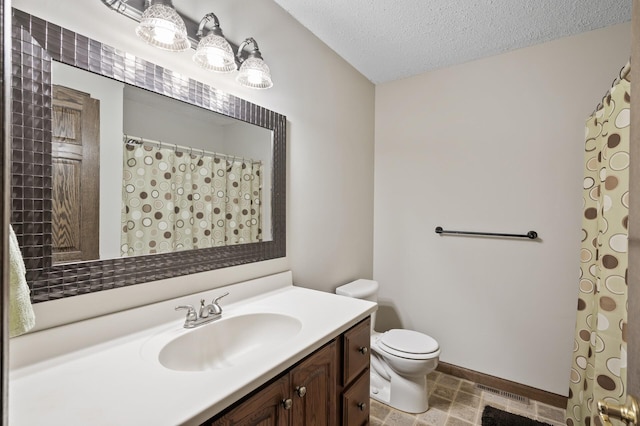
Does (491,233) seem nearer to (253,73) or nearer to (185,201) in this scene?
(253,73)

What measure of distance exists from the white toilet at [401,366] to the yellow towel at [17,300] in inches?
63.3

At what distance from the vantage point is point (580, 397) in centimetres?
147

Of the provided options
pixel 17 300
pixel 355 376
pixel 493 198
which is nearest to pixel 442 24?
pixel 493 198

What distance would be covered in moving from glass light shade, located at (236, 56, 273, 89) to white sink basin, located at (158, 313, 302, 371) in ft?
3.43

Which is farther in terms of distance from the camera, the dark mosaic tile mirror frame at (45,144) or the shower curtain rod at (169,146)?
the shower curtain rod at (169,146)

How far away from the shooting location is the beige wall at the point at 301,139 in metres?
0.99

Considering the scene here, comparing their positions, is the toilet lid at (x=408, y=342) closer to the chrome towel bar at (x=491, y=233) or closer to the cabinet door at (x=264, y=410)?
the chrome towel bar at (x=491, y=233)

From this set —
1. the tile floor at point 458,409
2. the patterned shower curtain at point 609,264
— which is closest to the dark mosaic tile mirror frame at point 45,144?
the tile floor at point 458,409

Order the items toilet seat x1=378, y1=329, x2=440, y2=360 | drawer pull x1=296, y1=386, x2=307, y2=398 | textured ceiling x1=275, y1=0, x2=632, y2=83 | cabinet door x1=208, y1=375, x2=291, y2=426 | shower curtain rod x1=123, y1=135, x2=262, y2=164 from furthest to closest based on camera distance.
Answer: toilet seat x1=378, y1=329, x2=440, y2=360, textured ceiling x1=275, y1=0, x2=632, y2=83, shower curtain rod x1=123, y1=135, x2=262, y2=164, drawer pull x1=296, y1=386, x2=307, y2=398, cabinet door x1=208, y1=375, x2=291, y2=426

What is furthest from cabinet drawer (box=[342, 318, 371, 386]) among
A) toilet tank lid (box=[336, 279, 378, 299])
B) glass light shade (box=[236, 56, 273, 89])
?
glass light shade (box=[236, 56, 273, 89])

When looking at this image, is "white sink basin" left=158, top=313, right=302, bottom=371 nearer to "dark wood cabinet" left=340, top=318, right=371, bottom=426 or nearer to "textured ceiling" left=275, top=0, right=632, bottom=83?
"dark wood cabinet" left=340, top=318, right=371, bottom=426

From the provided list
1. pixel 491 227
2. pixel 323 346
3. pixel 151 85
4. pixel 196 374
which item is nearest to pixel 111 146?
pixel 151 85

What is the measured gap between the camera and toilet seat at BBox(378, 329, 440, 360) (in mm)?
1758

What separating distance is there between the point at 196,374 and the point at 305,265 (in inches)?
43.9
